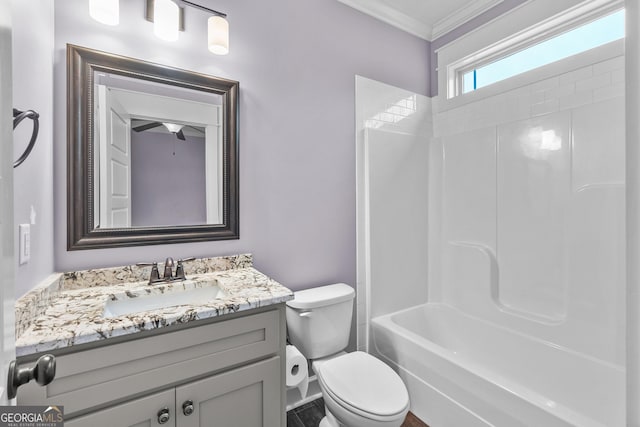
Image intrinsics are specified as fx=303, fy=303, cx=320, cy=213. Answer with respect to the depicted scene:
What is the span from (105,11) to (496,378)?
239cm

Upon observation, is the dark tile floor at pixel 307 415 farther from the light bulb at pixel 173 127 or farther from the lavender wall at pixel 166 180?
the light bulb at pixel 173 127

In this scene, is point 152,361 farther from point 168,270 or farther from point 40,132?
point 40,132

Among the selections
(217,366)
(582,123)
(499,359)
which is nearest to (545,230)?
(582,123)

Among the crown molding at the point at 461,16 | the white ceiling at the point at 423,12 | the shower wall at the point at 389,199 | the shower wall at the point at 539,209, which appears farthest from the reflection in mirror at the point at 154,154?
the crown molding at the point at 461,16

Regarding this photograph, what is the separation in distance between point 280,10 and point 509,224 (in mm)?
1976

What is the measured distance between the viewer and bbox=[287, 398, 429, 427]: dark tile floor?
172 centimetres

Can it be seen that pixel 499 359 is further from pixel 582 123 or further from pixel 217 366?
pixel 217 366

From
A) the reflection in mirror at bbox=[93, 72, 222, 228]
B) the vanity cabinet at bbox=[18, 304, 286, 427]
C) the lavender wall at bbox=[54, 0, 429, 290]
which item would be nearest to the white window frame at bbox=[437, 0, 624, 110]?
the lavender wall at bbox=[54, 0, 429, 290]

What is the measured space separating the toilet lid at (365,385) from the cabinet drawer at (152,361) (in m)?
0.43

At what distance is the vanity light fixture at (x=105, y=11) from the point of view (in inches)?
50.1

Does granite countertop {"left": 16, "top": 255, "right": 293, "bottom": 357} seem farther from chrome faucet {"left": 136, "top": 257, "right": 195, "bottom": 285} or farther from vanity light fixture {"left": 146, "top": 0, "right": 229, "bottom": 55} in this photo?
vanity light fixture {"left": 146, "top": 0, "right": 229, "bottom": 55}

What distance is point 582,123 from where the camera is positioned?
1669 millimetres

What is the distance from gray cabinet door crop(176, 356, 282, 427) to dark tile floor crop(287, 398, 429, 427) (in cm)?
56

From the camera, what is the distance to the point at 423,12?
2.26 meters
